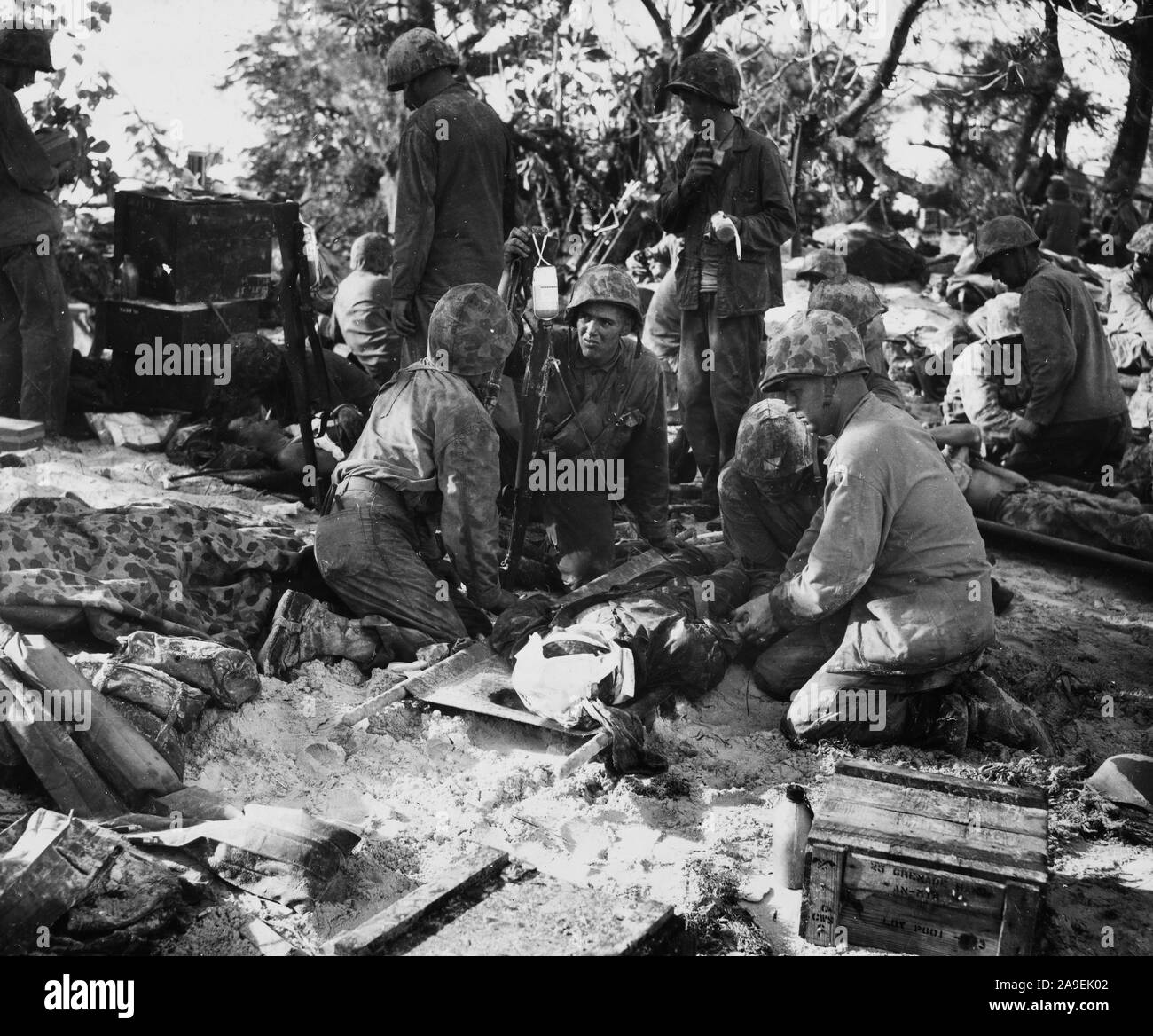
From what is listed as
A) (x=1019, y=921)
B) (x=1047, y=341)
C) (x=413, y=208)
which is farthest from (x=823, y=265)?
(x=1019, y=921)

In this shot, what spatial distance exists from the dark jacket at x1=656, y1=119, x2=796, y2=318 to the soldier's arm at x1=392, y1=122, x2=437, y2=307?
1357 mm

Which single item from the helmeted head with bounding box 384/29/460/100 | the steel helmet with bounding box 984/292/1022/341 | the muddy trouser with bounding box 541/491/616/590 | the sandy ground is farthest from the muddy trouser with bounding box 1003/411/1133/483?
the helmeted head with bounding box 384/29/460/100

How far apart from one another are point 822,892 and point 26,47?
6.35 metres

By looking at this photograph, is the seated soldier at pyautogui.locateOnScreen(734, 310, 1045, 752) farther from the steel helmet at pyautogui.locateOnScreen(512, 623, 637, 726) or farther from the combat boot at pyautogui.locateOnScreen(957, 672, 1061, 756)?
the steel helmet at pyautogui.locateOnScreen(512, 623, 637, 726)

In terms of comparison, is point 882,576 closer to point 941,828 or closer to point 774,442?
point 774,442

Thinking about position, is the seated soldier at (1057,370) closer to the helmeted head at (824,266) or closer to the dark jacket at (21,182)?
the helmeted head at (824,266)

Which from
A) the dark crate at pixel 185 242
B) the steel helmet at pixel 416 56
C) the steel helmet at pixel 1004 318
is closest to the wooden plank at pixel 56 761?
the steel helmet at pixel 416 56

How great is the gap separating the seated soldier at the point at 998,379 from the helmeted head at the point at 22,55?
5821 millimetres

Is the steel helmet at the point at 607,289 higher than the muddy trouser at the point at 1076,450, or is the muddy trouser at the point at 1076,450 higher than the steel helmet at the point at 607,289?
the steel helmet at the point at 607,289

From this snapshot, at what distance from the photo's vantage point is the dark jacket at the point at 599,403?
6.33 meters

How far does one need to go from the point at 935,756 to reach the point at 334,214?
34.7ft

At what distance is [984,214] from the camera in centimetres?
1420

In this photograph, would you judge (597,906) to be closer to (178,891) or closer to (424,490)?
(178,891)

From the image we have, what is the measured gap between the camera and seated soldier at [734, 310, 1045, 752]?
15.4ft
